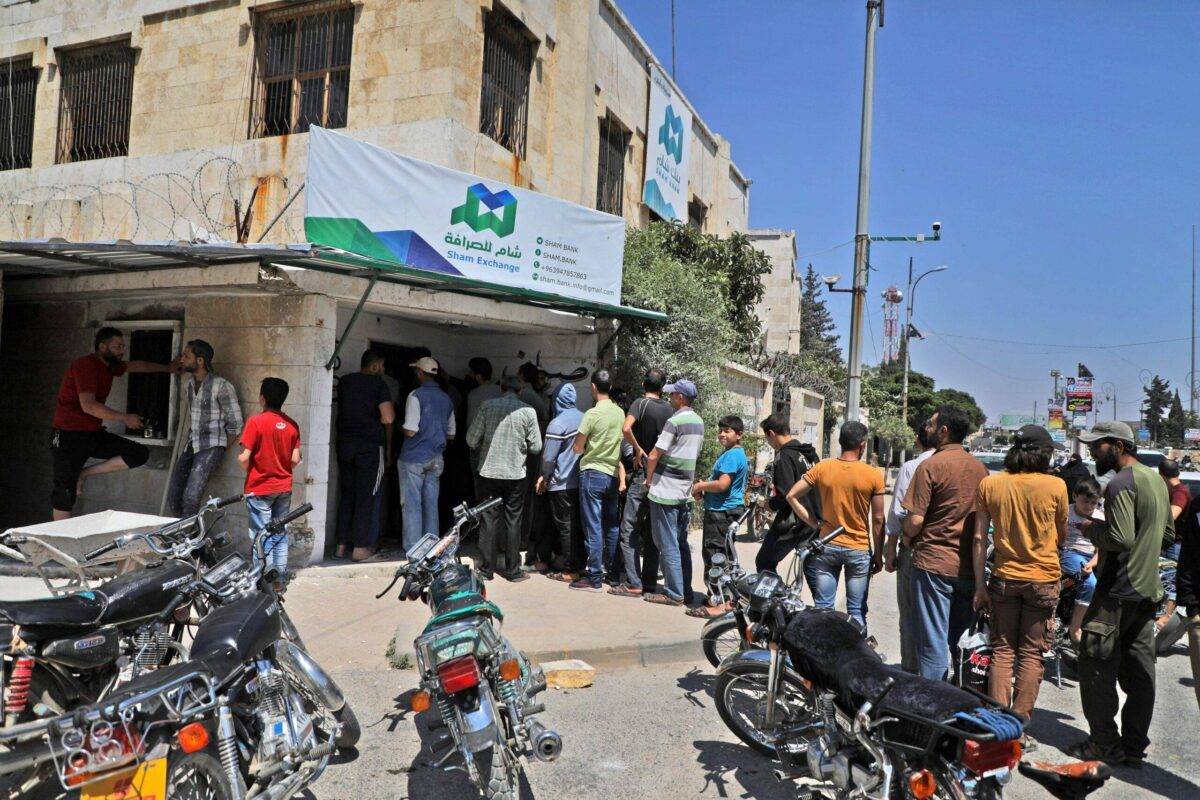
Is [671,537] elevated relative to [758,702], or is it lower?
elevated

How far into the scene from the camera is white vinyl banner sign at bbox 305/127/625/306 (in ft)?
22.1

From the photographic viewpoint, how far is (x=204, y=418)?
22.7ft

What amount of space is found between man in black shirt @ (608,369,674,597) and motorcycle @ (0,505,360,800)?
3411 millimetres

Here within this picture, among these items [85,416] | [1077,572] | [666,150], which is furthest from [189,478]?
[666,150]

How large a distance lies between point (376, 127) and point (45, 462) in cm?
551

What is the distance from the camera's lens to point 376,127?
364 inches

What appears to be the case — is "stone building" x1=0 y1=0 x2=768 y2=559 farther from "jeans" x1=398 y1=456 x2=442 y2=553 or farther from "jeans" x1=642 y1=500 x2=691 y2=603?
"jeans" x1=642 y1=500 x2=691 y2=603

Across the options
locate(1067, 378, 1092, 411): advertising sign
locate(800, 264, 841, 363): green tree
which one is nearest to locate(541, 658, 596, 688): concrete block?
locate(1067, 378, 1092, 411): advertising sign

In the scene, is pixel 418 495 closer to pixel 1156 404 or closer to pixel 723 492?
pixel 723 492

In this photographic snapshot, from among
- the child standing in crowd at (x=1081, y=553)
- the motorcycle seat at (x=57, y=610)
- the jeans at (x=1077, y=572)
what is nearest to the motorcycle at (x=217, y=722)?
the motorcycle seat at (x=57, y=610)

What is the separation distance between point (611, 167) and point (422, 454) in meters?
7.84

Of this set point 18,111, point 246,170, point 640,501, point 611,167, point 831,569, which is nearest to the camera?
point 831,569

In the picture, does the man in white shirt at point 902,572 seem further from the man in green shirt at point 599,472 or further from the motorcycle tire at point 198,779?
the motorcycle tire at point 198,779

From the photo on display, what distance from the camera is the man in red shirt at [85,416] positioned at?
284 inches
